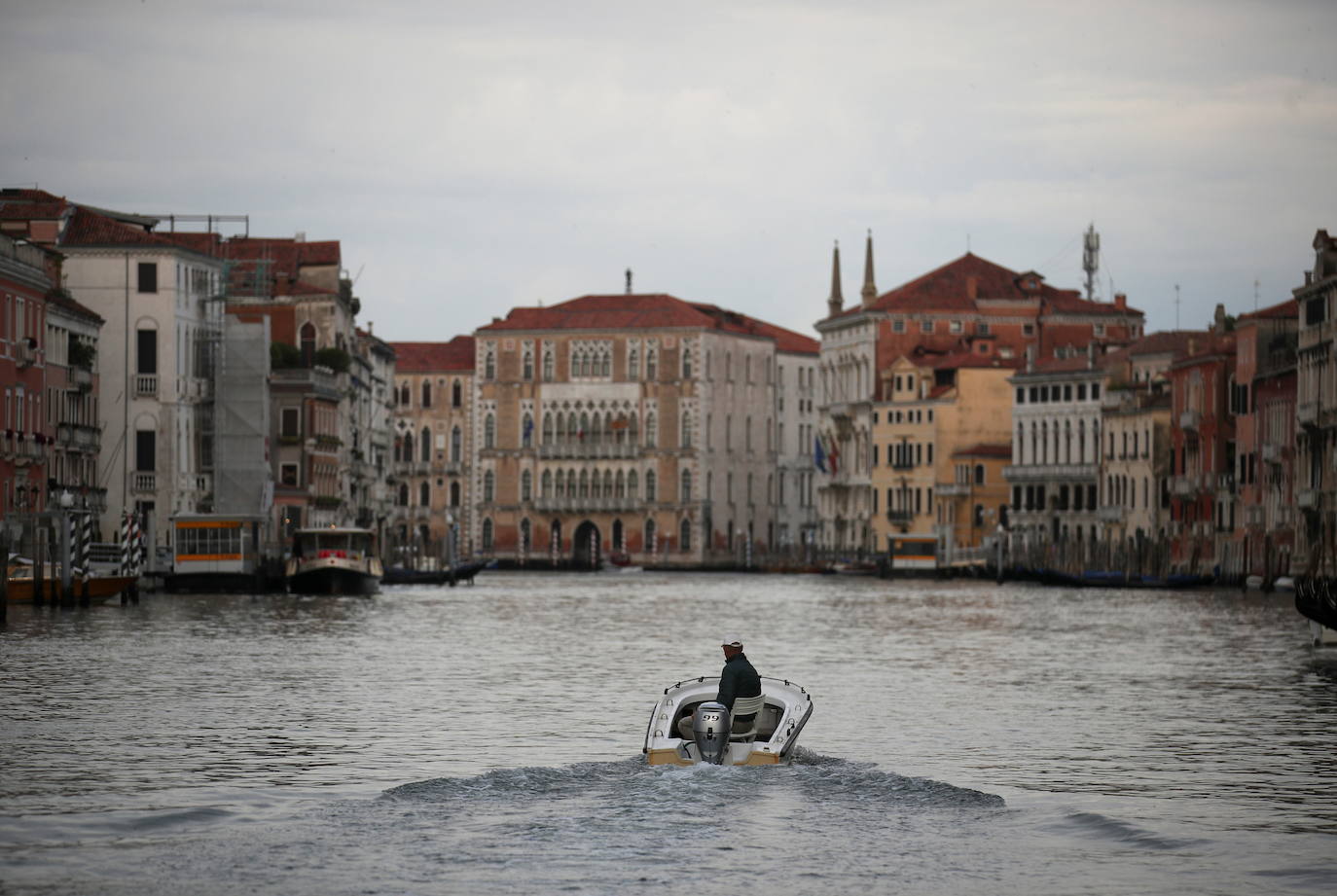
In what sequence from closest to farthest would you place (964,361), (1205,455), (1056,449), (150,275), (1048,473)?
(150,275) < (1205,455) < (1048,473) < (1056,449) < (964,361)

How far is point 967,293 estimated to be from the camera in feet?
460

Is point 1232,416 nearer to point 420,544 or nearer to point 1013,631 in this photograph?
point 420,544

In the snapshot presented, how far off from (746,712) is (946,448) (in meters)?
109

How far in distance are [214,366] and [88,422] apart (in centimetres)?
813

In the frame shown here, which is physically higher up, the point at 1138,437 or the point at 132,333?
the point at 132,333

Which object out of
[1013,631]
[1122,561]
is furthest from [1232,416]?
[1013,631]

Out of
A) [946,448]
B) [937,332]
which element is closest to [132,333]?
[946,448]

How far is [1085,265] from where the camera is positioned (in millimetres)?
147875

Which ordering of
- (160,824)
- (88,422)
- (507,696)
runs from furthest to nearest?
1. (88,422)
2. (507,696)
3. (160,824)

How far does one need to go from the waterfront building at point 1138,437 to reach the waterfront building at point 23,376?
52451 mm

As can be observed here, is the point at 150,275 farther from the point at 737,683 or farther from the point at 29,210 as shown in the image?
the point at 737,683

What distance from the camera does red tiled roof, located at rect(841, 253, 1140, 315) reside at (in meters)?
139

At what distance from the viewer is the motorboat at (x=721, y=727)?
24.2 metres

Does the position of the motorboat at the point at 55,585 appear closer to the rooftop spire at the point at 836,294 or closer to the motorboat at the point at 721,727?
the motorboat at the point at 721,727
